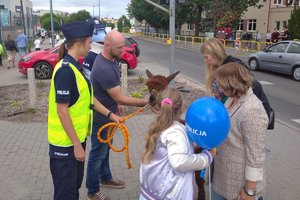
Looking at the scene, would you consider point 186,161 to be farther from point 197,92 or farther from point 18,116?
point 197,92

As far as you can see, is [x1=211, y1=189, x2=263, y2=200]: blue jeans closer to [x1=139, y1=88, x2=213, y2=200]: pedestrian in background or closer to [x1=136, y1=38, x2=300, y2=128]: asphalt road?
[x1=139, y1=88, x2=213, y2=200]: pedestrian in background

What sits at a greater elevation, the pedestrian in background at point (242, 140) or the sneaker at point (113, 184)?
the pedestrian in background at point (242, 140)

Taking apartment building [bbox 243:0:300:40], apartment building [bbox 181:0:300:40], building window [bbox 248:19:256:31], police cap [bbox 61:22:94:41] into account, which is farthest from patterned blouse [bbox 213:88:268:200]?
building window [bbox 248:19:256:31]

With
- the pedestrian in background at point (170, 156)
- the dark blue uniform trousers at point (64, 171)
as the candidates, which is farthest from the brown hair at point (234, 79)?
the dark blue uniform trousers at point (64, 171)

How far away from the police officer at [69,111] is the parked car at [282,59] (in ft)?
40.2

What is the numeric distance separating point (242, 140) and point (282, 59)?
12.8 metres

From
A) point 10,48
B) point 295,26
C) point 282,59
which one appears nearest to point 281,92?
point 282,59

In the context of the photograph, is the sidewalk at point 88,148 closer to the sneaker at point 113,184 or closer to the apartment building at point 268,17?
the sneaker at point 113,184

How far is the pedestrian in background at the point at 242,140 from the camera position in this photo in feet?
7.37

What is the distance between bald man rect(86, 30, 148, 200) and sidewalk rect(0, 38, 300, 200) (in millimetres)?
436

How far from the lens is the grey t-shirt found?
3.39 meters

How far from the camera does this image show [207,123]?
211 centimetres

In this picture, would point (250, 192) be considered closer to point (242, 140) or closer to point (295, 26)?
point (242, 140)

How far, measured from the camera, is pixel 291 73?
13.6 metres
